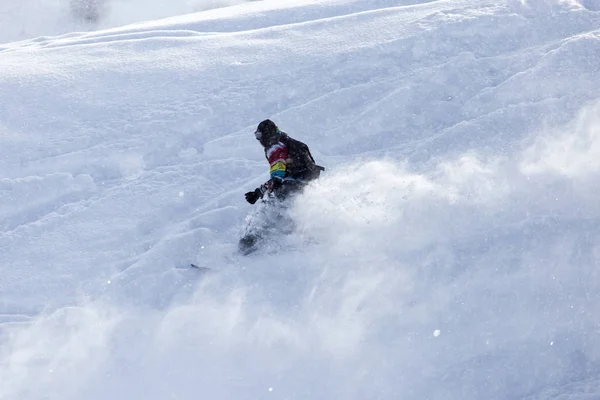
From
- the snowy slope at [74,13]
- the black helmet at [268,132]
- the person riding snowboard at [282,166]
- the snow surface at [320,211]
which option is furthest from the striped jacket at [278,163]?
the snowy slope at [74,13]

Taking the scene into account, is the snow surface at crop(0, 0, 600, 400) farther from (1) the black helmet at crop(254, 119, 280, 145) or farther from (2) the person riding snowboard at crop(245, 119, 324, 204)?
(1) the black helmet at crop(254, 119, 280, 145)

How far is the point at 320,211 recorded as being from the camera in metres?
8.98

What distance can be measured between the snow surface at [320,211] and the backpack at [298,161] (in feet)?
1.23

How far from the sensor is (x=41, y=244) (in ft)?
32.2

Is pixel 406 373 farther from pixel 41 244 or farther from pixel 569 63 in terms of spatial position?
pixel 569 63

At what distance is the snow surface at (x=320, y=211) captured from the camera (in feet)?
24.2

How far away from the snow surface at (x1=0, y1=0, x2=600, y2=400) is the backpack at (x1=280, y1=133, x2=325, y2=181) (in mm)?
376

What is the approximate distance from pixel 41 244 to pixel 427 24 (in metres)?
9.54

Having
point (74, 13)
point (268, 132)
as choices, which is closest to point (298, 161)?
point (268, 132)

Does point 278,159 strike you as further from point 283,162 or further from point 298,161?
point 298,161

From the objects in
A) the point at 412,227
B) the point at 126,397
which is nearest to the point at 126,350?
the point at 126,397

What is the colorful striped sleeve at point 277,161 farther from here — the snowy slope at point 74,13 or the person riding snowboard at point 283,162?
the snowy slope at point 74,13

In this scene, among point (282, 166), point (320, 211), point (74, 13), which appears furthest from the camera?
point (74, 13)

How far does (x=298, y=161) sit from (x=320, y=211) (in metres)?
0.90
